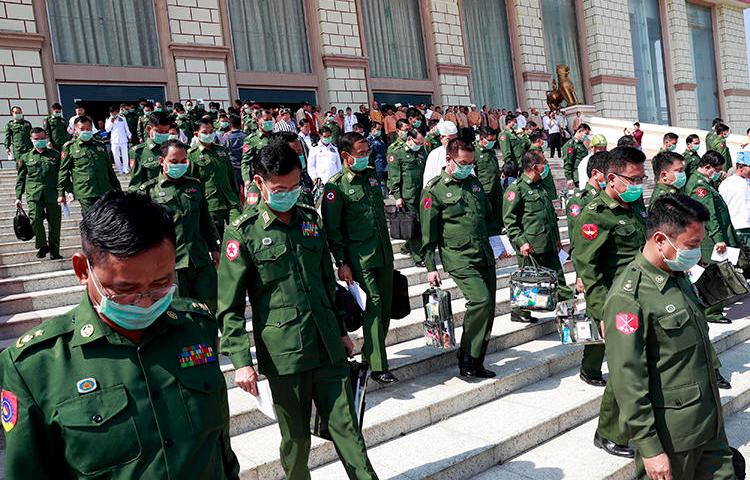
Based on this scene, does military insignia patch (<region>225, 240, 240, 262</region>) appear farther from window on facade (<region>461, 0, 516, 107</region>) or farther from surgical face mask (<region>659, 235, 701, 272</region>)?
window on facade (<region>461, 0, 516, 107</region>)

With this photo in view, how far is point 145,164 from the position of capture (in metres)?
6.87

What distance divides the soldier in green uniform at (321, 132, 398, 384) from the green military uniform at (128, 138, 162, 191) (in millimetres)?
2488

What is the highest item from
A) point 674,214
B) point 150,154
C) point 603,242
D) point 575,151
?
point 150,154

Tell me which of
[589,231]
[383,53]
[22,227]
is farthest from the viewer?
[383,53]

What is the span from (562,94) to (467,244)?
21620 mm

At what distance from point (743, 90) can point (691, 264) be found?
40.3m

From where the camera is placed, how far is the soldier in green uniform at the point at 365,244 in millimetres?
5016

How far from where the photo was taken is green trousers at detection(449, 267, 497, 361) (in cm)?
514

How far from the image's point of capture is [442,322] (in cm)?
512

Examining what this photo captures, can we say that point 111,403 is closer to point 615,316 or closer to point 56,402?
point 56,402

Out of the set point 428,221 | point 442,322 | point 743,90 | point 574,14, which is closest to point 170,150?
point 428,221

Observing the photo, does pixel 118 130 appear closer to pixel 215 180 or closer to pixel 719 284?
pixel 215 180

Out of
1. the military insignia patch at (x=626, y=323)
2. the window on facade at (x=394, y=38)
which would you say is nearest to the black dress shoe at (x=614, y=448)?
the military insignia patch at (x=626, y=323)

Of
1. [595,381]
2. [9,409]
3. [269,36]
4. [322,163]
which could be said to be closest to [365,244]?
[595,381]
